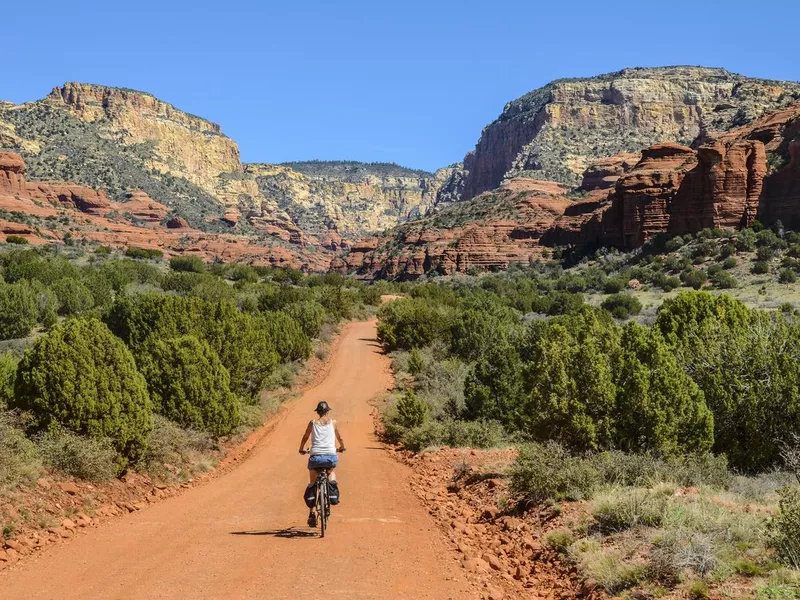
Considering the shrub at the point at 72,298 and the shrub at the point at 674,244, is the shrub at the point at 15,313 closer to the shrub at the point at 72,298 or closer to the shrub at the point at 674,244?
the shrub at the point at 72,298

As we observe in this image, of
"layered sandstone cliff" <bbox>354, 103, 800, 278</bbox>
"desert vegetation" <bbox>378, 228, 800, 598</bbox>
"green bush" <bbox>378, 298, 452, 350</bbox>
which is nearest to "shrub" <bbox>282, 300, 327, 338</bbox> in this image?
"green bush" <bbox>378, 298, 452, 350</bbox>

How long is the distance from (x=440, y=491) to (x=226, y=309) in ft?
37.8

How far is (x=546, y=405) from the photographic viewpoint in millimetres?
13133

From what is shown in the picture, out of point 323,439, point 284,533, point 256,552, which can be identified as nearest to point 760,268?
point 323,439

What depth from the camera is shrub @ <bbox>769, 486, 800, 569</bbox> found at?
20.1ft

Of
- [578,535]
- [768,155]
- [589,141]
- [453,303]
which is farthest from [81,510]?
[589,141]

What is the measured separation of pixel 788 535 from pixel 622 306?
42.9 metres

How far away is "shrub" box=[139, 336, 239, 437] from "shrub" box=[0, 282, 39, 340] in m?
21.0

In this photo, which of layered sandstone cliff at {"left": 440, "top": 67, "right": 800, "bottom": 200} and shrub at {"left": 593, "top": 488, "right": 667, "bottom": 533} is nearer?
shrub at {"left": 593, "top": 488, "right": 667, "bottom": 533}

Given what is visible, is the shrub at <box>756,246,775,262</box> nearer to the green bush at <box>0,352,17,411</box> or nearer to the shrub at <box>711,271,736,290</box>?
the shrub at <box>711,271,736,290</box>

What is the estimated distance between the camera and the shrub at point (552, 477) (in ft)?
32.1

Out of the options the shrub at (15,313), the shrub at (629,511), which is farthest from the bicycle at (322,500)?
the shrub at (15,313)

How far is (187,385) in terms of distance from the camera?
52.2ft

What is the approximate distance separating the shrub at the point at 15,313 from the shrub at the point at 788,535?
Result: 35328 mm
